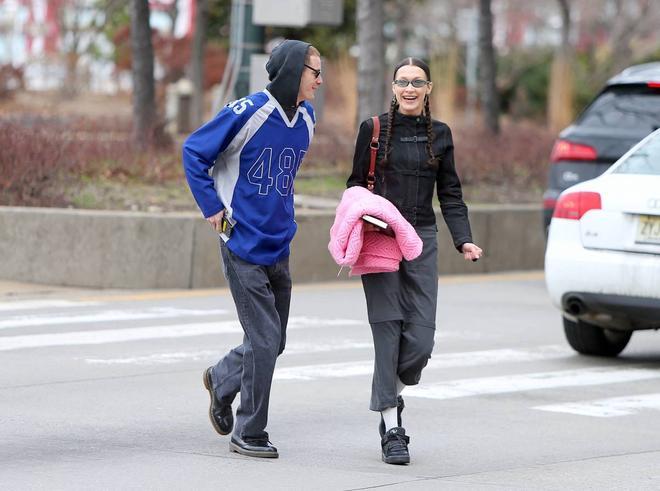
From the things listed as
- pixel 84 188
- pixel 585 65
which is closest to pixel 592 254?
pixel 84 188

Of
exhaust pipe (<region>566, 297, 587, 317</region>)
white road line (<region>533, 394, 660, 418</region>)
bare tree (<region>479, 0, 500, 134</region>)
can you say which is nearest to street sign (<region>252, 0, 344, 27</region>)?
bare tree (<region>479, 0, 500, 134</region>)

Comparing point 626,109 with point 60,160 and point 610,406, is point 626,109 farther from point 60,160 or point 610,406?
point 610,406

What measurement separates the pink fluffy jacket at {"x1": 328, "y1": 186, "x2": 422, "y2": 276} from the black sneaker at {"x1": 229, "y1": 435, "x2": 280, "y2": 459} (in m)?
0.83

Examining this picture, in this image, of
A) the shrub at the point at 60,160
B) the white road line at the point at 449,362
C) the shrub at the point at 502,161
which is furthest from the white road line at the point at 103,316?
the shrub at the point at 502,161

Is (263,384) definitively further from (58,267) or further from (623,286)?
(58,267)

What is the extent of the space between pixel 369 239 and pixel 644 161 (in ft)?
11.5

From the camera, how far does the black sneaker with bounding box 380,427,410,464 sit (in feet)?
22.5

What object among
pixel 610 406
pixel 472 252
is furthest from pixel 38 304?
pixel 472 252

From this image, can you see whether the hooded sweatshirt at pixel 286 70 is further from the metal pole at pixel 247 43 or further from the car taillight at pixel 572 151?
the metal pole at pixel 247 43

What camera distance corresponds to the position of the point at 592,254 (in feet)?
31.7

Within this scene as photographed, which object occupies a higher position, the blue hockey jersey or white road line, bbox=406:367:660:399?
the blue hockey jersey

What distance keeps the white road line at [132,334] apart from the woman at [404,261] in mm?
3561

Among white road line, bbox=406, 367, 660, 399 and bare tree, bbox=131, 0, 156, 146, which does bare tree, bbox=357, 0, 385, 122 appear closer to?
bare tree, bbox=131, 0, 156, 146

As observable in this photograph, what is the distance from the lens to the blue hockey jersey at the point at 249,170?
22.1 ft
